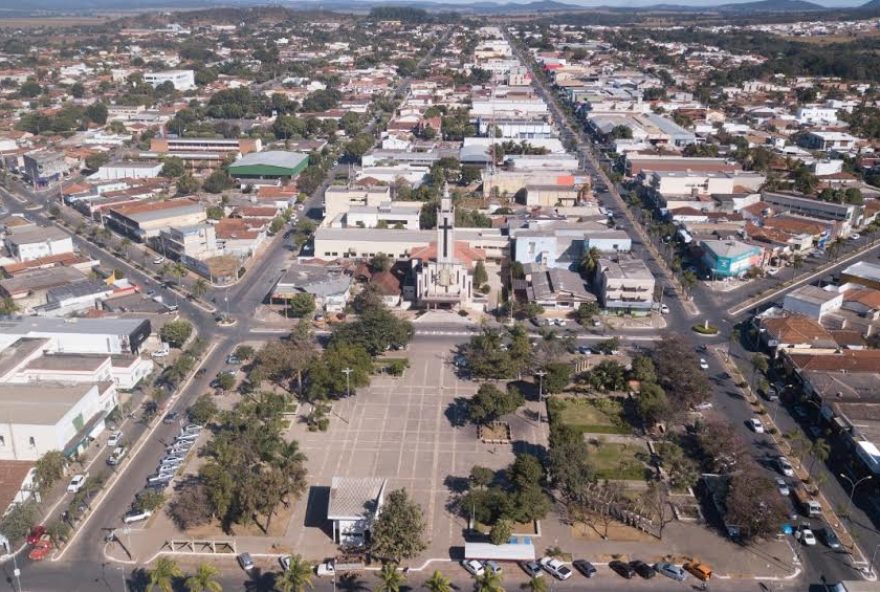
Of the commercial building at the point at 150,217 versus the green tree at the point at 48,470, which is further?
the commercial building at the point at 150,217

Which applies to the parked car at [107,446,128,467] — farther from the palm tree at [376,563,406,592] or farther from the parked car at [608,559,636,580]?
the parked car at [608,559,636,580]

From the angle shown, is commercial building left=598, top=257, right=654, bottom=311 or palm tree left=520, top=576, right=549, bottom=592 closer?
palm tree left=520, top=576, right=549, bottom=592

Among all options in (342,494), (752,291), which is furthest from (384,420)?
(752,291)

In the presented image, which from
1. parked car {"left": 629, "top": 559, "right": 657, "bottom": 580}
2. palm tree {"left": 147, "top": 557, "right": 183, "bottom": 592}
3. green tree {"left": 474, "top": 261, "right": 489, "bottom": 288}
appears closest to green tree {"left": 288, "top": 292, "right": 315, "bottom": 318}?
green tree {"left": 474, "top": 261, "right": 489, "bottom": 288}

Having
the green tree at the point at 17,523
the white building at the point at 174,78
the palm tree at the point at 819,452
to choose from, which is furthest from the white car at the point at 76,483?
the white building at the point at 174,78

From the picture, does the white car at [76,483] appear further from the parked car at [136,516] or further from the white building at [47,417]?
the parked car at [136,516]

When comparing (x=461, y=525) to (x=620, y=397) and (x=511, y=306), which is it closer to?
(x=620, y=397)

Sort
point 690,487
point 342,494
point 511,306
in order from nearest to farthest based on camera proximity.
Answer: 1. point 342,494
2. point 690,487
3. point 511,306
